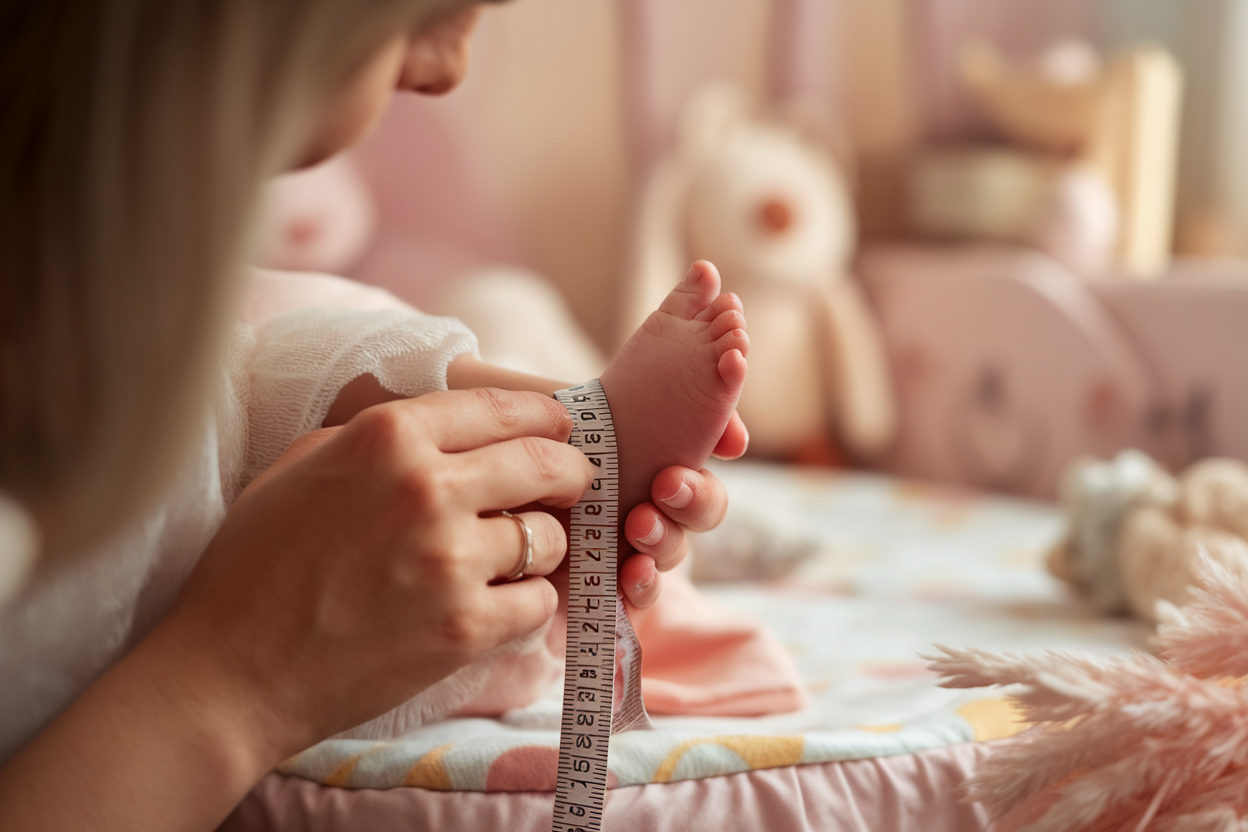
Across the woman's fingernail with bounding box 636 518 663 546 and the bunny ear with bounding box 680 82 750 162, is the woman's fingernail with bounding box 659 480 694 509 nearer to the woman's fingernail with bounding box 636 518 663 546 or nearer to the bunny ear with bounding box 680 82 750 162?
the woman's fingernail with bounding box 636 518 663 546

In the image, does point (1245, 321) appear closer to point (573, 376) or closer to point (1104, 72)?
point (1104, 72)

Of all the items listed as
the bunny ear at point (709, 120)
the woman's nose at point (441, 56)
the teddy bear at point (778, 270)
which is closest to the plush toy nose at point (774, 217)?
the teddy bear at point (778, 270)

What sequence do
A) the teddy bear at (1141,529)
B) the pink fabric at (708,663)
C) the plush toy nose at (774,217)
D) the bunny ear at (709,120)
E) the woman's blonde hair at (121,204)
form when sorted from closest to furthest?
the woman's blonde hair at (121,204), the pink fabric at (708,663), the teddy bear at (1141,529), the plush toy nose at (774,217), the bunny ear at (709,120)

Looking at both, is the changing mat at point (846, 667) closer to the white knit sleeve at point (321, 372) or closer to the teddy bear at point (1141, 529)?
the teddy bear at point (1141, 529)

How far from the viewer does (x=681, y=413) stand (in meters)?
0.58

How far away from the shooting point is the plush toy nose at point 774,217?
202cm

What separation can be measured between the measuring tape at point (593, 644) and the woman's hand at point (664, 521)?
0.04 ft

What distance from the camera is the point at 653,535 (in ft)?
1.86

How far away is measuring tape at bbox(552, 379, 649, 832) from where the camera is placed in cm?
53

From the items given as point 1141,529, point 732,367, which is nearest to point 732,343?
point 732,367

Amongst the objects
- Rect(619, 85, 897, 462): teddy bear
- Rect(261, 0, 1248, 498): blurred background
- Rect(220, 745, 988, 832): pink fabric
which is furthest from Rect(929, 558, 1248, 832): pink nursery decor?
Rect(619, 85, 897, 462): teddy bear

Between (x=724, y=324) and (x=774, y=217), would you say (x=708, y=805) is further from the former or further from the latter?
(x=774, y=217)

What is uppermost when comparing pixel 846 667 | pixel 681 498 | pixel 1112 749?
pixel 681 498

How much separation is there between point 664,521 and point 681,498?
2cm
